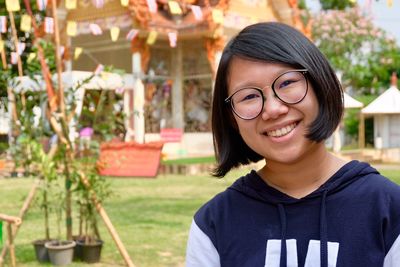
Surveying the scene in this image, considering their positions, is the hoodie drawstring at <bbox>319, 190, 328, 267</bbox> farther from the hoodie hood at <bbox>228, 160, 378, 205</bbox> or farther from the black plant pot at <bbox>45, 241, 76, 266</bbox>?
the black plant pot at <bbox>45, 241, 76, 266</bbox>

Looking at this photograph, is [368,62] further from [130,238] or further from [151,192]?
[130,238]

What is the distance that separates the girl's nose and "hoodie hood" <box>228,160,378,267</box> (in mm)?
168

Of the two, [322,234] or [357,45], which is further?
[357,45]

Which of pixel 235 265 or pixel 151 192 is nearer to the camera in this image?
pixel 235 265

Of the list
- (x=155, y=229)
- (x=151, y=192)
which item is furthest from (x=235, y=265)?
(x=151, y=192)

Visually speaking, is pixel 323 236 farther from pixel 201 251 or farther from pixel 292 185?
pixel 201 251

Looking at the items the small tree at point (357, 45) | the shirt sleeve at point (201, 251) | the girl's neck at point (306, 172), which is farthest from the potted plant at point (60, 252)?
the small tree at point (357, 45)

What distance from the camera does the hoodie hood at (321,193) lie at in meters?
1.28

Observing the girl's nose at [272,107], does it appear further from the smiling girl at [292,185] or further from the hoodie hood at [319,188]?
the hoodie hood at [319,188]

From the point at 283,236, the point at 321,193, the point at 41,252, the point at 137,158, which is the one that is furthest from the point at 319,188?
the point at 137,158

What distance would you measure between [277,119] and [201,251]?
1.08ft

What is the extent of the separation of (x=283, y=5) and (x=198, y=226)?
19.7m

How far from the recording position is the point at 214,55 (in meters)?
17.8

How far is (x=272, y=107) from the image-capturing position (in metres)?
1.29
